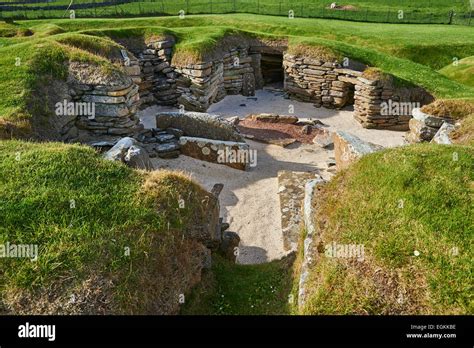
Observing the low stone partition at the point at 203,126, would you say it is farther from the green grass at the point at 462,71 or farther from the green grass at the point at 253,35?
the green grass at the point at 462,71

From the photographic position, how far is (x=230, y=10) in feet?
138

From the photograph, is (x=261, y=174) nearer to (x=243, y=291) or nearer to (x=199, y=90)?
(x=199, y=90)

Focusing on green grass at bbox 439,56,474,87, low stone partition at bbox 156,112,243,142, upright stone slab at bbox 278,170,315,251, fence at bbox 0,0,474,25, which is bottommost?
upright stone slab at bbox 278,170,315,251

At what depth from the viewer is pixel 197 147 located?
17.6 m

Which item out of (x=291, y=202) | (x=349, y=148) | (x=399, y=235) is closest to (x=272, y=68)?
(x=349, y=148)

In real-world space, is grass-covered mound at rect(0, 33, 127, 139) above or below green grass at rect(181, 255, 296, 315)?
above

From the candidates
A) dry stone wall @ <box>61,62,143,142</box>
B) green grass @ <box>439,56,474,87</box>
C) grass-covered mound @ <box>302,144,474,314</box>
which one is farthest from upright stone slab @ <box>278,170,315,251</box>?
green grass @ <box>439,56,474,87</box>

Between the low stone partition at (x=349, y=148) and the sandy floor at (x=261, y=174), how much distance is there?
4.43ft

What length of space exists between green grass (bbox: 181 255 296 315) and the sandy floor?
251 centimetres

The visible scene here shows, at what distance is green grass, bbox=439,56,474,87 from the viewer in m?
24.7

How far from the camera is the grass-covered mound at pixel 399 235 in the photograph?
665 cm

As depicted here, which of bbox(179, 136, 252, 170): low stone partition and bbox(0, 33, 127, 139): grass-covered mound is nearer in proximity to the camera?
bbox(0, 33, 127, 139): grass-covered mound

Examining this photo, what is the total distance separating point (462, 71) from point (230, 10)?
970 inches

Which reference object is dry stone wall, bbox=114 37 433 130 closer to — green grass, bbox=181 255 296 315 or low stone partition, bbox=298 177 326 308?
low stone partition, bbox=298 177 326 308
